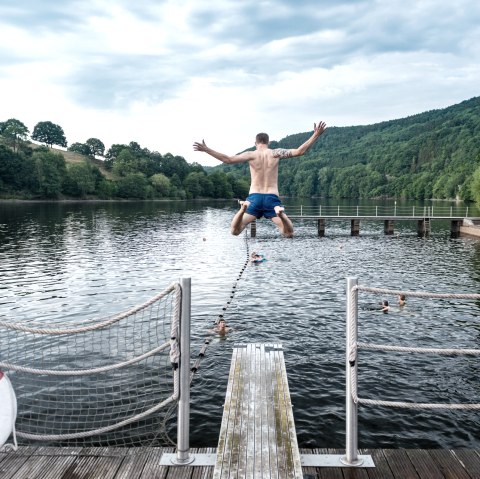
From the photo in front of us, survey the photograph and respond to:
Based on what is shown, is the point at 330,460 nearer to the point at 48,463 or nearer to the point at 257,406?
the point at 257,406

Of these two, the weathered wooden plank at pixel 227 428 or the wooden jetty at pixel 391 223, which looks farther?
the wooden jetty at pixel 391 223

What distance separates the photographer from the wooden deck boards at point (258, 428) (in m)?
6.53

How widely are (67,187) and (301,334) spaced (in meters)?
154

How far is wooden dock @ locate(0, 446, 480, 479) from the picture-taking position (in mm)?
6574

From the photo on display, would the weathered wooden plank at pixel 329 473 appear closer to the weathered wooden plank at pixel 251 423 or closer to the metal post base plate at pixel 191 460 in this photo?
the weathered wooden plank at pixel 251 423

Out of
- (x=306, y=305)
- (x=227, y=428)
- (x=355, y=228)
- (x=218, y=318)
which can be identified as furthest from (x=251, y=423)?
(x=355, y=228)

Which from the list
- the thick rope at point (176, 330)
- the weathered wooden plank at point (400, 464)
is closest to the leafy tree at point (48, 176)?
the thick rope at point (176, 330)

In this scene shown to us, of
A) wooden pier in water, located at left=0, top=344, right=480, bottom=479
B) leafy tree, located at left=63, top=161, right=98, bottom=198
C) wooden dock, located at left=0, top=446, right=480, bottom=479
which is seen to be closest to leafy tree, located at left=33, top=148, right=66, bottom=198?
leafy tree, located at left=63, top=161, right=98, bottom=198

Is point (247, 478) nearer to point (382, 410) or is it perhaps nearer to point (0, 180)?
point (382, 410)

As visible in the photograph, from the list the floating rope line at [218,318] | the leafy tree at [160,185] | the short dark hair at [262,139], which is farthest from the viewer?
the leafy tree at [160,185]

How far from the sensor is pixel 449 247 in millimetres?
53469

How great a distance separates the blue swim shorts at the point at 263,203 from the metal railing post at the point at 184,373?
167 inches

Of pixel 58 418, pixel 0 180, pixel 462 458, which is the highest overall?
pixel 0 180

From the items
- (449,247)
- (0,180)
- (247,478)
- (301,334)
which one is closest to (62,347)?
(301,334)
